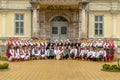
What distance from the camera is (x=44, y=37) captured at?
40.8 metres

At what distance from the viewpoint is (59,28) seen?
41406 mm

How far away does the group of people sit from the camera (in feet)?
102

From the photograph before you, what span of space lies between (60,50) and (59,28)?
8.72 m

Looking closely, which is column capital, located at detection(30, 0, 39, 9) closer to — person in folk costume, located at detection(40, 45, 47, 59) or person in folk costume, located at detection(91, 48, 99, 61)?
person in folk costume, located at detection(40, 45, 47, 59)

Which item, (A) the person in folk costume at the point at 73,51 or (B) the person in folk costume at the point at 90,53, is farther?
(A) the person in folk costume at the point at 73,51

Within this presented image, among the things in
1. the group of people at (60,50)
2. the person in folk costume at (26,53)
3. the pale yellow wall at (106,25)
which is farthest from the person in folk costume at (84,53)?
the pale yellow wall at (106,25)

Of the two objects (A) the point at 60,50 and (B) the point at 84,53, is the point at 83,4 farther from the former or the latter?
(B) the point at 84,53

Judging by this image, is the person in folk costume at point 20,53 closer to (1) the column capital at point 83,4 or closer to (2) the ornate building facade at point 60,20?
(2) the ornate building facade at point 60,20

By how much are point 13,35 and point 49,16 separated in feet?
14.0

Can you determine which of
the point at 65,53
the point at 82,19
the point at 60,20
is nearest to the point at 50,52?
the point at 65,53

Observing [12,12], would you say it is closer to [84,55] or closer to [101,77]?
[84,55]

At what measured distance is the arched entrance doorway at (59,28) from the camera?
41.4 m

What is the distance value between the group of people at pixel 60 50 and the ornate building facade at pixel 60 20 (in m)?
7.15

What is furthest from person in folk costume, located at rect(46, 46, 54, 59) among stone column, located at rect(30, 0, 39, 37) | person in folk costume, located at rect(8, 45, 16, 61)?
stone column, located at rect(30, 0, 39, 37)
